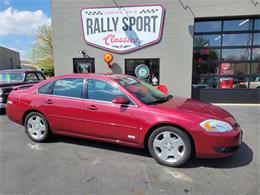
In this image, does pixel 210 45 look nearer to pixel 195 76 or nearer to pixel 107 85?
pixel 195 76

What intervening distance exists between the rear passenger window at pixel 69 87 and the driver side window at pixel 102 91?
24 cm

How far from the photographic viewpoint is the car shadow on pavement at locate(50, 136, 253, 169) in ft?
10.8

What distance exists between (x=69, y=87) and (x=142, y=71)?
560 centimetres

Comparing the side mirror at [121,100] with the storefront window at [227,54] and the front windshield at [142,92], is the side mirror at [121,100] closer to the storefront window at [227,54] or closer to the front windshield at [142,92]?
the front windshield at [142,92]

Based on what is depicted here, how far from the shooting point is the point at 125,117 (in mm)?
3408

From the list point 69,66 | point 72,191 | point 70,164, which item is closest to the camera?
point 72,191

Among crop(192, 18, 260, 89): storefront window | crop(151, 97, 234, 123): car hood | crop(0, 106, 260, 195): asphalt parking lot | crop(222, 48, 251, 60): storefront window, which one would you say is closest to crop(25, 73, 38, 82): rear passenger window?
crop(0, 106, 260, 195): asphalt parking lot

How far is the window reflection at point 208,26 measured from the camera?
8930mm

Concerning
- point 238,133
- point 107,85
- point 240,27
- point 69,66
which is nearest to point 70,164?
point 107,85

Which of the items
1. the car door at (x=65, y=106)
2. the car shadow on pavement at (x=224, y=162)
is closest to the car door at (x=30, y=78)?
the car door at (x=65, y=106)

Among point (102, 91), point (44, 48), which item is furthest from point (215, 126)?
point (44, 48)

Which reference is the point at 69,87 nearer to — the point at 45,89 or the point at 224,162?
the point at 45,89

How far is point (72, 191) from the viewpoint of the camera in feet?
8.48

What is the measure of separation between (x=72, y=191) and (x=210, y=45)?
8630 mm
